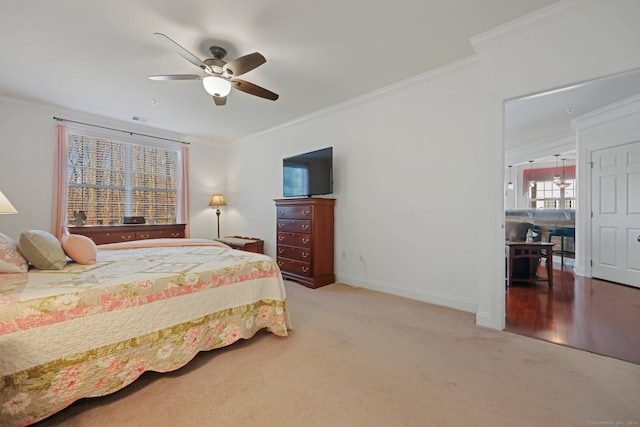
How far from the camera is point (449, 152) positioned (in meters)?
3.04

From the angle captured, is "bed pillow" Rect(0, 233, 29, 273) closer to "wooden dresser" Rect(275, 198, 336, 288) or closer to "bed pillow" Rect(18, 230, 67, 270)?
"bed pillow" Rect(18, 230, 67, 270)

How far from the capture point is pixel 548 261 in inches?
156

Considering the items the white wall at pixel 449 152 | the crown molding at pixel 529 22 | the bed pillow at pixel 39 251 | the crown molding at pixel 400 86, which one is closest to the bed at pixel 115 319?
the bed pillow at pixel 39 251

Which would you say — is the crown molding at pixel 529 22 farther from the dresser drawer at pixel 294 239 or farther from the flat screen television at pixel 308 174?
the dresser drawer at pixel 294 239

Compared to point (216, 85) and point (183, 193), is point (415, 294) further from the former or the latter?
point (183, 193)

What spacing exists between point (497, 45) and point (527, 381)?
2694 mm

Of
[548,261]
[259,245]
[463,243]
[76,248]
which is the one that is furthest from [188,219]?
[548,261]

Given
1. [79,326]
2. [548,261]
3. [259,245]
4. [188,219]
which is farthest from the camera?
[188,219]

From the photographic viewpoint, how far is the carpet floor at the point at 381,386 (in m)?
1.42

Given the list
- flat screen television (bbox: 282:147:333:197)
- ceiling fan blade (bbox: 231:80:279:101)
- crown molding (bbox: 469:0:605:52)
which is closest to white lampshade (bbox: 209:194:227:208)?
flat screen television (bbox: 282:147:333:197)

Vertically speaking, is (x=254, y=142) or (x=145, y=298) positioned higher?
(x=254, y=142)

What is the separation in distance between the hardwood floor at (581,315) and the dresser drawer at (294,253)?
2.43 m

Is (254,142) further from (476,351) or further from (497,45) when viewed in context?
(476,351)

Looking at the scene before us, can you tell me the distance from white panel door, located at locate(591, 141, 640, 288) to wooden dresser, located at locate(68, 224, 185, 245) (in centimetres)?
691
